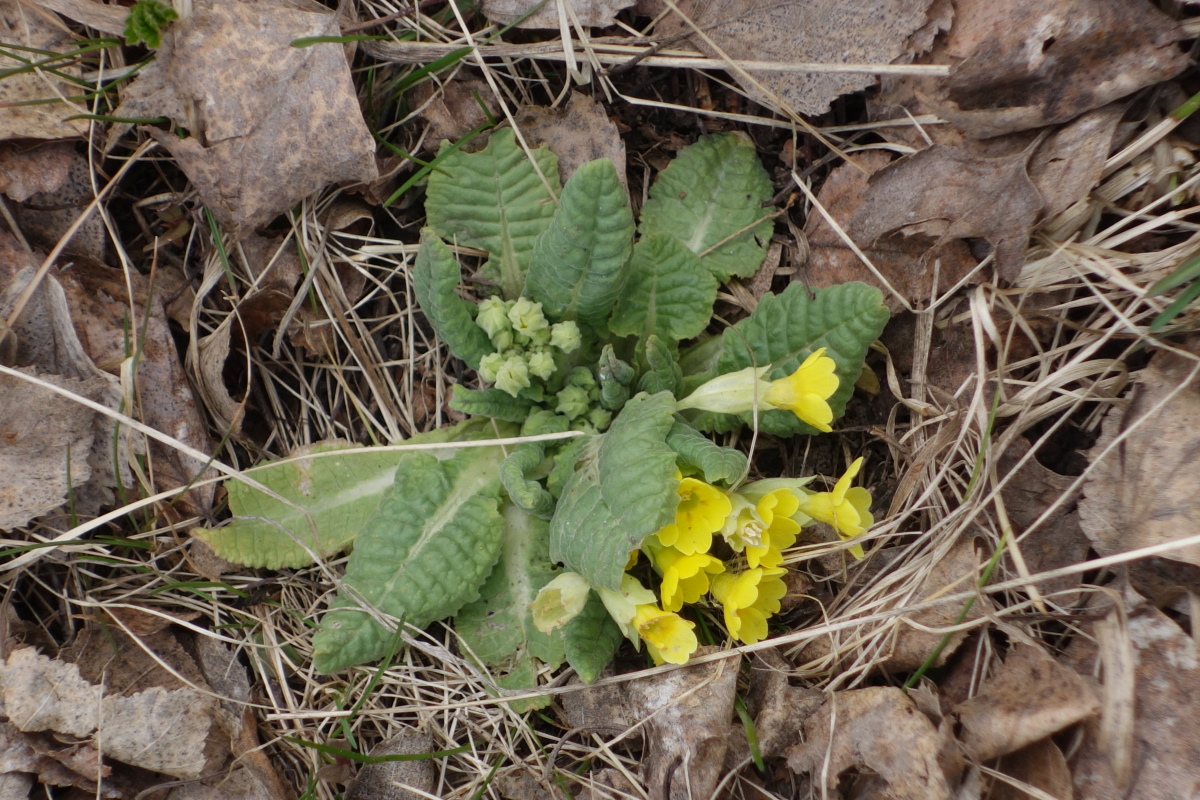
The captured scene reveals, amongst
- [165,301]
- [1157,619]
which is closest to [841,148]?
[1157,619]

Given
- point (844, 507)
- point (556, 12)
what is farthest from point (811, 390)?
point (556, 12)

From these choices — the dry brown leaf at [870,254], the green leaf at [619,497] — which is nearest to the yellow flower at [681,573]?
the green leaf at [619,497]

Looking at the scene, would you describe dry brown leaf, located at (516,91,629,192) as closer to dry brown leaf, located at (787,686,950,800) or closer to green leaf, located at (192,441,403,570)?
green leaf, located at (192,441,403,570)

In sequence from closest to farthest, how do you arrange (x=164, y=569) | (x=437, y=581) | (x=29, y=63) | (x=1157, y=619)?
(x=1157, y=619) < (x=437, y=581) < (x=29, y=63) < (x=164, y=569)

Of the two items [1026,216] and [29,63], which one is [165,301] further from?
[1026,216]

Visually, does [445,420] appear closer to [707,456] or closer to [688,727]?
[707,456]

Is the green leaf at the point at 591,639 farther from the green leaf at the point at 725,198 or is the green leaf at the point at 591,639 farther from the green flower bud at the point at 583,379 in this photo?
the green leaf at the point at 725,198
